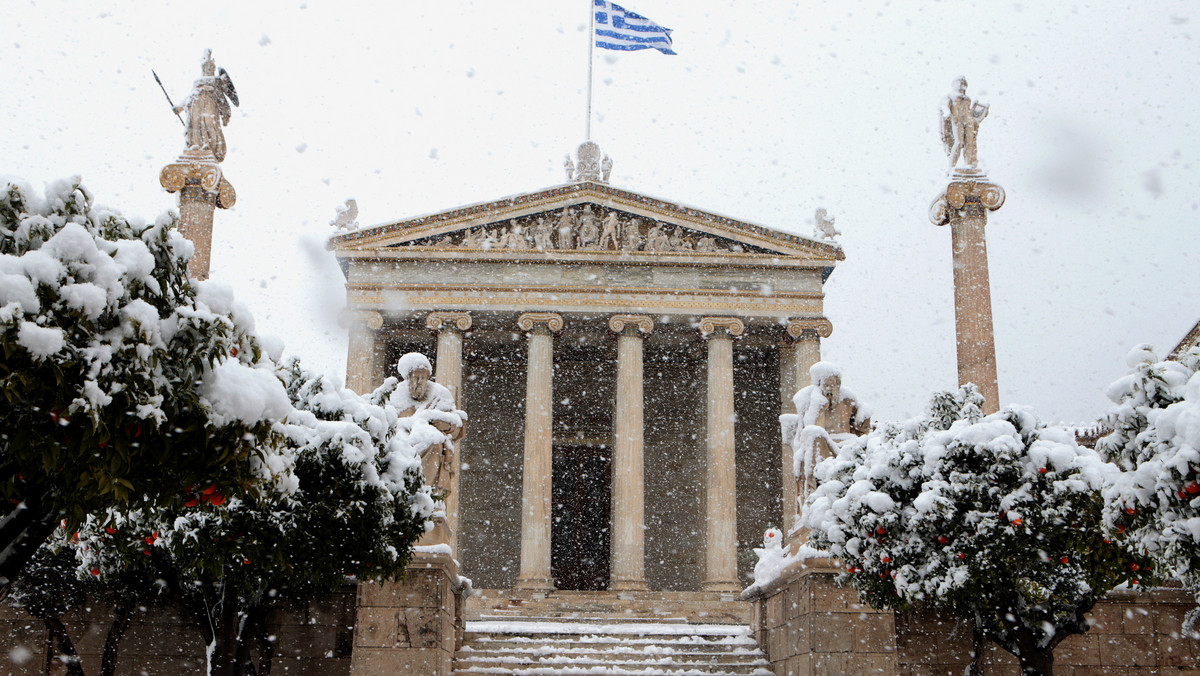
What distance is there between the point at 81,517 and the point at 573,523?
2540cm

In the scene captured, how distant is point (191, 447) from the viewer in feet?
19.9

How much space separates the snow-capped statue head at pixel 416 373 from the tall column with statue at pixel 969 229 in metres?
13.5

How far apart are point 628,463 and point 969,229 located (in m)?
9.25

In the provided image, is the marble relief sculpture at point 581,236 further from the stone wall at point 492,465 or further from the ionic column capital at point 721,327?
the stone wall at point 492,465

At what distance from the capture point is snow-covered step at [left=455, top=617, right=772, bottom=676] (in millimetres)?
13898

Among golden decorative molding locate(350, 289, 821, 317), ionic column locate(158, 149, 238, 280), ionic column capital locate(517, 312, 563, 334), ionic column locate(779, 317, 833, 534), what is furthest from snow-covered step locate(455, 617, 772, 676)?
golden decorative molding locate(350, 289, 821, 317)

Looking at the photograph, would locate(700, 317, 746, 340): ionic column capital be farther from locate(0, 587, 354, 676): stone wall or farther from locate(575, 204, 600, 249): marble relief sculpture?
locate(0, 587, 354, 676): stone wall

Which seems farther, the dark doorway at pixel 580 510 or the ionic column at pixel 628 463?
the dark doorway at pixel 580 510

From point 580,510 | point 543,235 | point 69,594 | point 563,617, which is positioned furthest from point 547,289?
point 69,594

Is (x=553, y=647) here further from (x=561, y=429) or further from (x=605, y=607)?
(x=561, y=429)

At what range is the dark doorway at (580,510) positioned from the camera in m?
30.7

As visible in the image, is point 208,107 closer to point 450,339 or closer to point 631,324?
point 450,339

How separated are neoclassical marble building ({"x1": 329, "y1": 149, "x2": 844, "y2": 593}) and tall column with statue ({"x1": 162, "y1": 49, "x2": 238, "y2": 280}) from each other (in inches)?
176

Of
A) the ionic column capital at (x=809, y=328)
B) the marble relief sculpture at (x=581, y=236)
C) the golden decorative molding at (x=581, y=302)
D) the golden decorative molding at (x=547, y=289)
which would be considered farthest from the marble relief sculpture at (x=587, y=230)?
the ionic column capital at (x=809, y=328)
